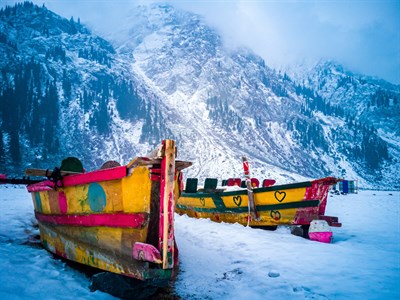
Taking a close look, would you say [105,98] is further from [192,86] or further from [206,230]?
[206,230]

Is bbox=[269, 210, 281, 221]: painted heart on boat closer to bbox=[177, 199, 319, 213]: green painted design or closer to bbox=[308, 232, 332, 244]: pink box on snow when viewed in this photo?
bbox=[177, 199, 319, 213]: green painted design

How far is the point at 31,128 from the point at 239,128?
55257mm

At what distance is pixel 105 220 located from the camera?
382 centimetres

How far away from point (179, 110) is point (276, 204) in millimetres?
75862

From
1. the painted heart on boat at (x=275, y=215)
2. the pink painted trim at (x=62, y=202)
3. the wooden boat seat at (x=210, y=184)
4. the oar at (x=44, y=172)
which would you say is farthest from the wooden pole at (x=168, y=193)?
the wooden boat seat at (x=210, y=184)

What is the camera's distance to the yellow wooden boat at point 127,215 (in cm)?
324

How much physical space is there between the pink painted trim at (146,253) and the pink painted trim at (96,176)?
0.95m

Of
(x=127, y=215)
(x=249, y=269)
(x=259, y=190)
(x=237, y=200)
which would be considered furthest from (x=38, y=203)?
(x=259, y=190)

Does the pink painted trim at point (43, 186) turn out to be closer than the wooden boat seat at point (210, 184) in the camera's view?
Yes

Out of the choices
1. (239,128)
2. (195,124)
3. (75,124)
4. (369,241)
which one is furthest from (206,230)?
(239,128)

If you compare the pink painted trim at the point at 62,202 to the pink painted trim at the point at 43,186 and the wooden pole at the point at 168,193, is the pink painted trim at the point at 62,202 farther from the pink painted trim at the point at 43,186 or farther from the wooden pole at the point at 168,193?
the wooden pole at the point at 168,193

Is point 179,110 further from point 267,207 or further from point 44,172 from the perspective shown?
point 44,172

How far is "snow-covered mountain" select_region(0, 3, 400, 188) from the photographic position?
54.1 m

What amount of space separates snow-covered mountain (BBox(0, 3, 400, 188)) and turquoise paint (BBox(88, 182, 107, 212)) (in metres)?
44.4
